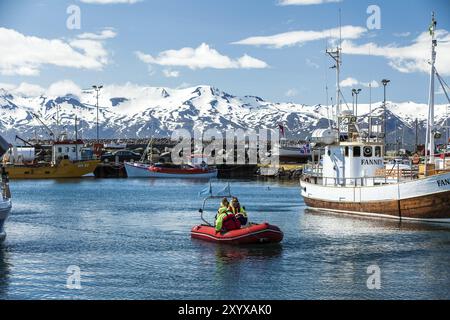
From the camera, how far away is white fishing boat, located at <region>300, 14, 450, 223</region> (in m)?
49.5

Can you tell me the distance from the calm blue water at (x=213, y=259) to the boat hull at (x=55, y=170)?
7113 cm

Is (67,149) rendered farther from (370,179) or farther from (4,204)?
(4,204)

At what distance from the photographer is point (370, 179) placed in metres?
56.8

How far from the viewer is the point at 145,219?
5812 centimetres

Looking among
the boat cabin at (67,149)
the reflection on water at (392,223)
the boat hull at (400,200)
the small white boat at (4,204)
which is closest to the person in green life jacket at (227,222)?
the reflection on water at (392,223)

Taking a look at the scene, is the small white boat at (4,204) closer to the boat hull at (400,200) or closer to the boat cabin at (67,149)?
the boat hull at (400,200)

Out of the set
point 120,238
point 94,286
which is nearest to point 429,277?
point 94,286

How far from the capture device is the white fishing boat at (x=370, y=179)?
1950 inches

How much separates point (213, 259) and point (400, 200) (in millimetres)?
19823

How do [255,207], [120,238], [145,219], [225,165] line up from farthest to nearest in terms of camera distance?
[225,165] < [255,207] < [145,219] < [120,238]

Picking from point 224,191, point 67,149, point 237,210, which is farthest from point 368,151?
point 67,149

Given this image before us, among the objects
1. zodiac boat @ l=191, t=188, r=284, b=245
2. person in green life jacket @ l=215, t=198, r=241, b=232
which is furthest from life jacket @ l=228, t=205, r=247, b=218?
zodiac boat @ l=191, t=188, r=284, b=245
